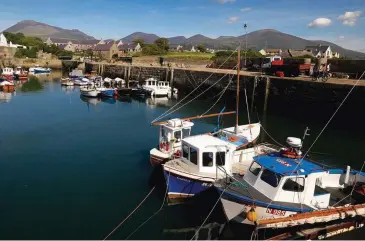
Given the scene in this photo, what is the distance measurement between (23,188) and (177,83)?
37.1m

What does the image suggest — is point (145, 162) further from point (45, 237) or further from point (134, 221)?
point (45, 237)

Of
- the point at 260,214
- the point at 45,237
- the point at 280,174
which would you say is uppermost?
the point at 280,174

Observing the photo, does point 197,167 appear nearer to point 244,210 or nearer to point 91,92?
point 244,210

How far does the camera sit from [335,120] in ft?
90.3

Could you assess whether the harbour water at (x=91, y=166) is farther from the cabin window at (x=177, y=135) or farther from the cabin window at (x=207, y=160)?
the cabin window at (x=177, y=135)

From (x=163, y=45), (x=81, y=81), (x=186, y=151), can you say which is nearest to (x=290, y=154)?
(x=186, y=151)

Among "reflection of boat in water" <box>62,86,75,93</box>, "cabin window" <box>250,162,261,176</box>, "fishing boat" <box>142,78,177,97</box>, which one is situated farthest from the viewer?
"reflection of boat in water" <box>62,86,75,93</box>

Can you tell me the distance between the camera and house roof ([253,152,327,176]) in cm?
1053

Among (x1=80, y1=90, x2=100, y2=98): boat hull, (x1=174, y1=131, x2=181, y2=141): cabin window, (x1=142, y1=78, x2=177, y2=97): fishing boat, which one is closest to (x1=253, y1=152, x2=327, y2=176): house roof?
(x1=174, y1=131, x2=181, y2=141): cabin window

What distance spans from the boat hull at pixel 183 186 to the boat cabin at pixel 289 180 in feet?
6.42

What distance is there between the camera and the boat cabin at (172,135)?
15778 mm

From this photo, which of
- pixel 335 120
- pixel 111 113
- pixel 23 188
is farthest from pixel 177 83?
pixel 23 188

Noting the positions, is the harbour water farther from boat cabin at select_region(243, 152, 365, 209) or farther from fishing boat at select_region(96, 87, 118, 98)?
fishing boat at select_region(96, 87, 118, 98)

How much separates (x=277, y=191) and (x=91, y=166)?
34.8ft
